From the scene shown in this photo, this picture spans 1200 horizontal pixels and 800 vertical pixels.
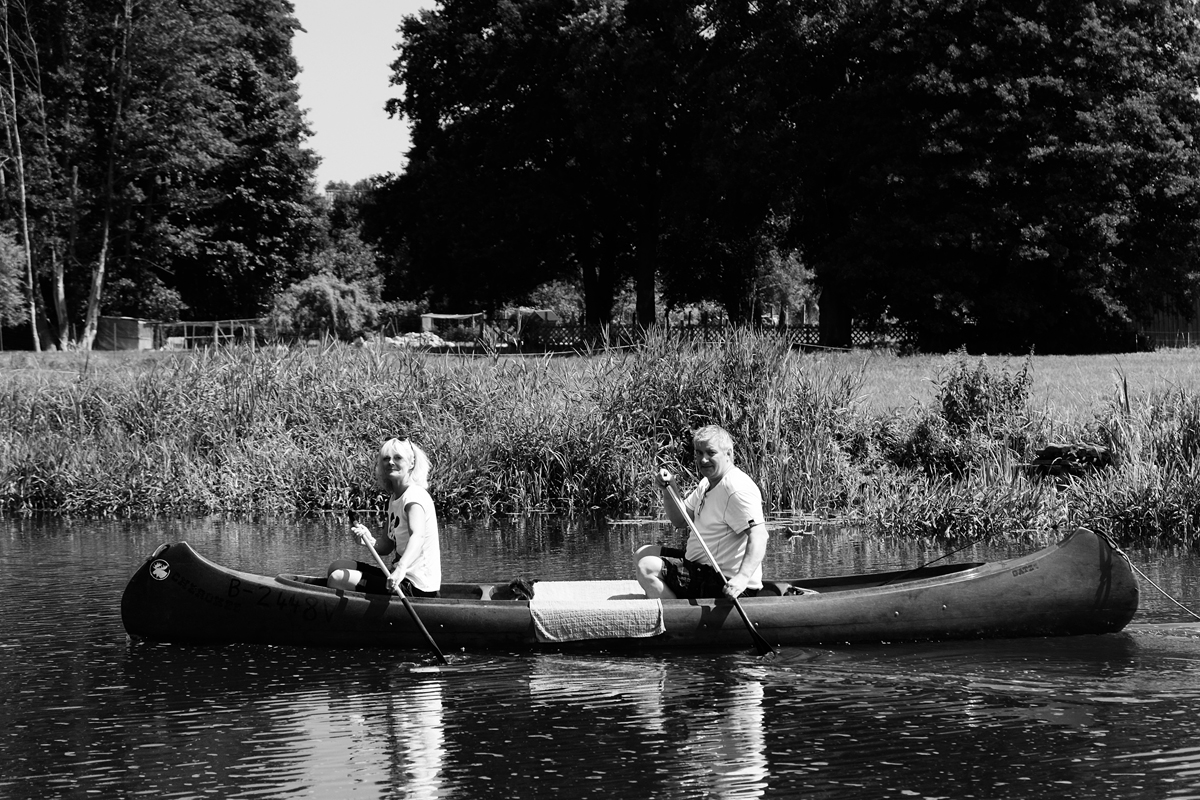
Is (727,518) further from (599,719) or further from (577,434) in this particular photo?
(577,434)

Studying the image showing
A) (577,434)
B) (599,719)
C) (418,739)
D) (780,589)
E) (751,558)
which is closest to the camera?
(418,739)

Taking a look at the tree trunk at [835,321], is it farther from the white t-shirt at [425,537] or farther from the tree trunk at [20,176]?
the white t-shirt at [425,537]

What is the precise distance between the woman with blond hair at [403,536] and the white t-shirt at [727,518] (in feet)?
5.90

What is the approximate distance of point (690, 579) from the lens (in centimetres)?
916

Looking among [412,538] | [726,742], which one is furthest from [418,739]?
[412,538]

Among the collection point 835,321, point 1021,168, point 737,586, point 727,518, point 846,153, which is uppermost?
point 846,153

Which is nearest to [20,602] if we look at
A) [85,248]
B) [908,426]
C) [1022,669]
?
[1022,669]

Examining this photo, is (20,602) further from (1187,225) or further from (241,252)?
(241,252)

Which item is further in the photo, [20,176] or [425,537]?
[20,176]

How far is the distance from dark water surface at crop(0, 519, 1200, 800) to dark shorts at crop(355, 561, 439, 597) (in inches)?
18.8

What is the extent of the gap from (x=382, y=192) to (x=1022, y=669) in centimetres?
3476

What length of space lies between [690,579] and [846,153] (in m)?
24.4

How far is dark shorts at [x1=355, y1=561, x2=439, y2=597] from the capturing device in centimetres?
919

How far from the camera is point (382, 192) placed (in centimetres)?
4078
